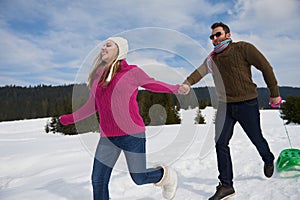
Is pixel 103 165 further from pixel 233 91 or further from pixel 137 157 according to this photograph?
pixel 233 91

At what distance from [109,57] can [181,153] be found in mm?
2828

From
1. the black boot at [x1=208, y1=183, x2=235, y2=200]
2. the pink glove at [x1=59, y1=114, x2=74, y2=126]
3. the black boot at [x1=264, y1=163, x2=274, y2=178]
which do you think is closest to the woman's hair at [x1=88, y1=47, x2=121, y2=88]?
the pink glove at [x1=59, y1=114, x2=74, y2=126]

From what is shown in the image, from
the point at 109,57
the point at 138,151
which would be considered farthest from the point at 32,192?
the point at 109,57

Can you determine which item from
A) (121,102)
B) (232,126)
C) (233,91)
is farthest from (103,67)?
(232,126)

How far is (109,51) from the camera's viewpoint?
239 centimetres

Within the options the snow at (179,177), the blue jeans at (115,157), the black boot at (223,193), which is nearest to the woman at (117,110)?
Result: the blue jeans at (115,157)

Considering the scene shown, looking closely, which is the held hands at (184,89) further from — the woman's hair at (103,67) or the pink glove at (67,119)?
the pink glove at (67,119)

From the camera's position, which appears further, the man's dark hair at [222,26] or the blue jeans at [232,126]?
the man's dark hair at [222,26]

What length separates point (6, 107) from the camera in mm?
57812

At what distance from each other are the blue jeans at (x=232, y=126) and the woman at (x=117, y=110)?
2.59 ft

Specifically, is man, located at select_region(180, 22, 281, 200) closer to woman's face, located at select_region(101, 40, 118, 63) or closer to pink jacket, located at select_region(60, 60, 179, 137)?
pink jacket, located at select_region(60, 60, 179, 137)

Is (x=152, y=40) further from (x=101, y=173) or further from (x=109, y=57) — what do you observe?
(x=101, y=173)

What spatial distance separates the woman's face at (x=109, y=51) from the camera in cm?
239

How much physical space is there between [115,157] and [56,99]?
64899 millimetres
